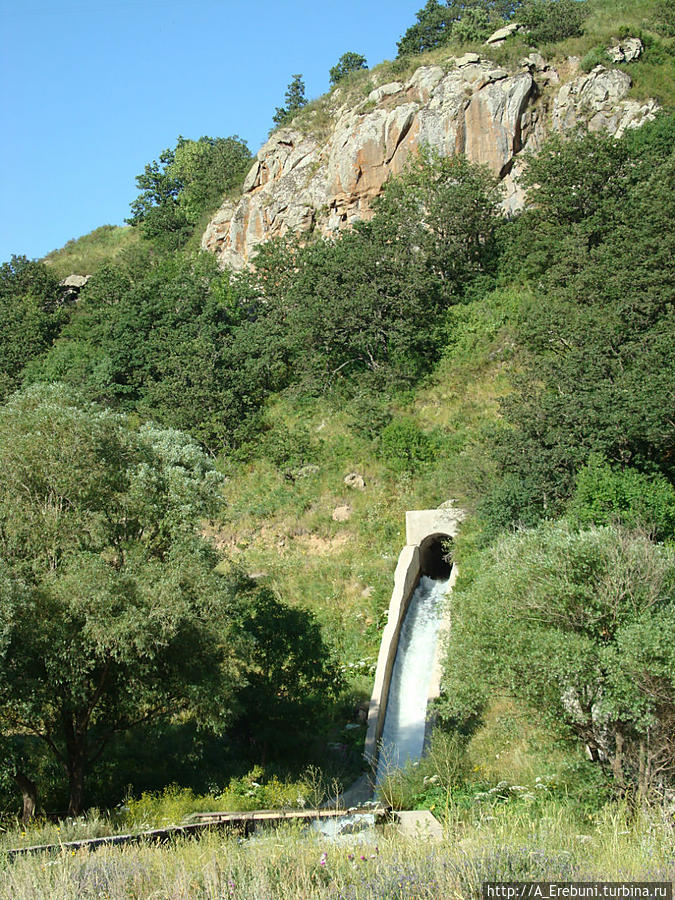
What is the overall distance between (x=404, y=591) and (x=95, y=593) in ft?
39.8

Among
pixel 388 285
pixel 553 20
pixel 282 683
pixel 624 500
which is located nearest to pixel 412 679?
pixel 282 683

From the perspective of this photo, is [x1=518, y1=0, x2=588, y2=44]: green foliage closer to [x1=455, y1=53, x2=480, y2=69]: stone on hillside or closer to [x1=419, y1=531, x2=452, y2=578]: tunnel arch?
[x1=455, y1=53, x2=480, y2=69]: stone on hillside

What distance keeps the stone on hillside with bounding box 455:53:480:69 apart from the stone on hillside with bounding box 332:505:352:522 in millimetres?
28614

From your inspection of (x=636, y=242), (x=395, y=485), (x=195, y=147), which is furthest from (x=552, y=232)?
(x=195, y=147)

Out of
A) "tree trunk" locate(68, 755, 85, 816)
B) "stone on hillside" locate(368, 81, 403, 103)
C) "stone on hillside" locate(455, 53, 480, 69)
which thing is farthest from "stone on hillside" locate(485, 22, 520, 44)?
"tree trunk" locate(68, 755, 85, 816)

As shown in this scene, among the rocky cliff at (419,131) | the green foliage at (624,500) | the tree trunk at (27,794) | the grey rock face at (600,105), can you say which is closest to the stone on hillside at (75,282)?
the rocky cliff at (419,131)

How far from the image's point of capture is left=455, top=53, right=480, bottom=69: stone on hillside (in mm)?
43281

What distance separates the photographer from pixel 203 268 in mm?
47094

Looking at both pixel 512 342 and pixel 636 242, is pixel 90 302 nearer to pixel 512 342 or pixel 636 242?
pixel 512 342

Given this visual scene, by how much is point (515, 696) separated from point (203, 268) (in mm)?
39956

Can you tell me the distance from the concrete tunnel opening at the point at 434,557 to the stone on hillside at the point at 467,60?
3013cm

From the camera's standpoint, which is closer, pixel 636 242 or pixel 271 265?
pixel 636 242

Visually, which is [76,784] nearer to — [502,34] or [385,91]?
[385,91]

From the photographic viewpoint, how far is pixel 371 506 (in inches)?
1104
